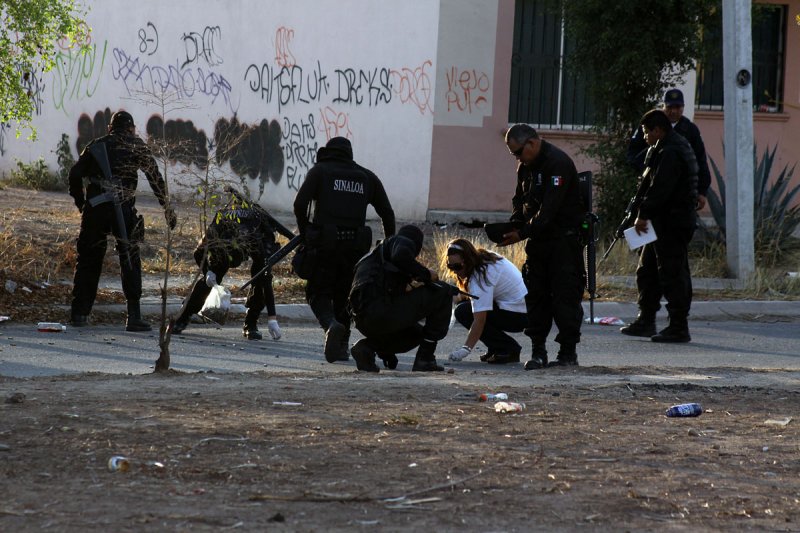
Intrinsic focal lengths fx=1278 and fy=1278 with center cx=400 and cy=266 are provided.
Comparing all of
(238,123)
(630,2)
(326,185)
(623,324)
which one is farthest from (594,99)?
(326,185)

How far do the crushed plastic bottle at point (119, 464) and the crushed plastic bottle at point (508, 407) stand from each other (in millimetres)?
2061

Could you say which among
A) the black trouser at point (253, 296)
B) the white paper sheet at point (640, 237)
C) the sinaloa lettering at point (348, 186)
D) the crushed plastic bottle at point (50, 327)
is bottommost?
the crushed plastic bottle at point (50, 327)

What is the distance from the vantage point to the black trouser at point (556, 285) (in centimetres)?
827

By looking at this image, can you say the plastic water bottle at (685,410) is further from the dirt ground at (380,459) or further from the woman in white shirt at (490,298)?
the woman in white shirt at (490,298)

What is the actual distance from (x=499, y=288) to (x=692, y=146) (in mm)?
2695

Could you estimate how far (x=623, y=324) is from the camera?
448 inches

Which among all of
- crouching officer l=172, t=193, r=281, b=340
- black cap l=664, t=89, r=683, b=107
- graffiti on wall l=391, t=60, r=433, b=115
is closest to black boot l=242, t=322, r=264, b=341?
crouching officer l=172, t=193, r=281, b=340

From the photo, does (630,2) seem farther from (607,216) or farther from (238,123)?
(238,123)

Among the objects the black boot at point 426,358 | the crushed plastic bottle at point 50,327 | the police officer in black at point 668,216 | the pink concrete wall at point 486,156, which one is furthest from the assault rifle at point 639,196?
the pink concrete wall at point 486,156

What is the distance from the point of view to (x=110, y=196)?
9953 mm

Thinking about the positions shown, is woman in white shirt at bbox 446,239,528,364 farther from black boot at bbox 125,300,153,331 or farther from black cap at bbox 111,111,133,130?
black cap at bbox 111,111,133,130

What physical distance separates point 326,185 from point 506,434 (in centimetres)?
364

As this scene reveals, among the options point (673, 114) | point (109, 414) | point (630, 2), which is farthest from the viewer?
point (630, 2)

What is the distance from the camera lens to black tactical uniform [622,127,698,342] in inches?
379
